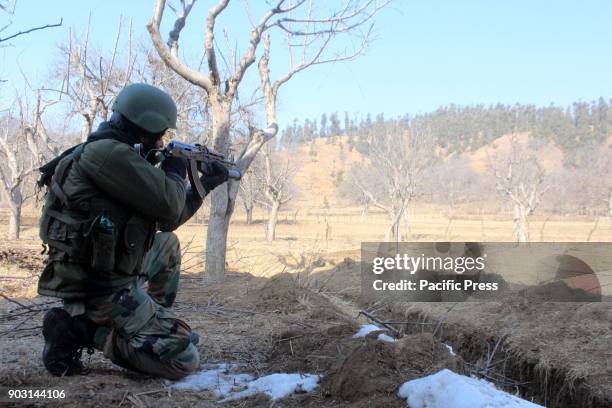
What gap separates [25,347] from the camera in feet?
10.7

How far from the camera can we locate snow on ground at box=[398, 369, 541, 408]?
190 cm

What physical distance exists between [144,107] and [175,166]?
0.33m

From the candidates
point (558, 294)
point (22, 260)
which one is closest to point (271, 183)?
point (22, 260)

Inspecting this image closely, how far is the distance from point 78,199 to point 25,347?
131 cm

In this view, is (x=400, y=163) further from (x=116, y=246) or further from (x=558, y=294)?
(x=116, y=246)

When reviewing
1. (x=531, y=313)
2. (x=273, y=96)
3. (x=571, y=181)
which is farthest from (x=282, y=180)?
(x=571, y=181)

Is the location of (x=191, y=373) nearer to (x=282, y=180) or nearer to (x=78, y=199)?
(x=78, y=199)

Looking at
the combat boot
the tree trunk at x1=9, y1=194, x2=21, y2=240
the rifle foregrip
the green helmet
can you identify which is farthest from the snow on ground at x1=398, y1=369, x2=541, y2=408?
the tree trunk at x1=9, y1=194, x2=21, y2=240

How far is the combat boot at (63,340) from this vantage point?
8.68 ft

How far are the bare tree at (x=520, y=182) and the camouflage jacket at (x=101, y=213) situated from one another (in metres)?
15.1

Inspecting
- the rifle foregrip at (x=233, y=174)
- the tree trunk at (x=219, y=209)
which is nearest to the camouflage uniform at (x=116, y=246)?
the rifle foregrip at (x=233, y=174)

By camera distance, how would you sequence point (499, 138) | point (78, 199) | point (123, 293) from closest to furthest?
point (78, 199) → point (123, 293) → point (499, 138)

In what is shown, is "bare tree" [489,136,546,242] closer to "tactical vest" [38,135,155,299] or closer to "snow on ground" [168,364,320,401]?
"snow on ground" [168,364,320,401]

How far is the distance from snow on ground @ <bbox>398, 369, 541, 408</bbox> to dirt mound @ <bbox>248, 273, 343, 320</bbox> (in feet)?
8.28
